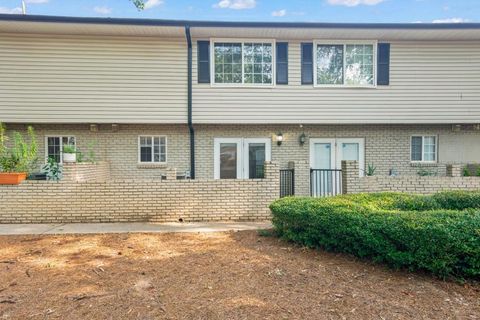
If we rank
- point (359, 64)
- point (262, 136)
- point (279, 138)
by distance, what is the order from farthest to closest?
point (262, 136)
point (279, 138)
point (359, 64)

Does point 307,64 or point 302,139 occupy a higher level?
point 307,64

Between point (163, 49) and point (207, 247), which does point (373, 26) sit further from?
point (207, 247)

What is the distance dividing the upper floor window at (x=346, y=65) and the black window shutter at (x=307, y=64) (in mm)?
216

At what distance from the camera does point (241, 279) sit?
3883mm

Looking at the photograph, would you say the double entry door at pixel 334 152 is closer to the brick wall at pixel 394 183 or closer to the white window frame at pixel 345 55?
the white window frame at pixel 345 55

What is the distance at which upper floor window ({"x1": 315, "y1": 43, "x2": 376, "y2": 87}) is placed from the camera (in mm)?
10031

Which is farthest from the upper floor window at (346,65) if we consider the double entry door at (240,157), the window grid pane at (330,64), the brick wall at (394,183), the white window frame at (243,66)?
the brick wall at (394,183)

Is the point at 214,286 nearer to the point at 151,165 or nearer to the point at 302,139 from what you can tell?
the point at 151,165

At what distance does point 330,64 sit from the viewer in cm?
1009

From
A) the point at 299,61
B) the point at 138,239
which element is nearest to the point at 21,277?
the point at 138,239

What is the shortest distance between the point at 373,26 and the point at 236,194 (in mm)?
6778

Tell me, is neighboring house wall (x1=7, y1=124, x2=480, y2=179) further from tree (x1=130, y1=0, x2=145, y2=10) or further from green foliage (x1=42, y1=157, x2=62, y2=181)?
tree (x1=130, y1=0, x2=145, y2=10)

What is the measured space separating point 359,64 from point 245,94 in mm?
3947

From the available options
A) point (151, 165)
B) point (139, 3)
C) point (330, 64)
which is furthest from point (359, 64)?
point (151, 165)
